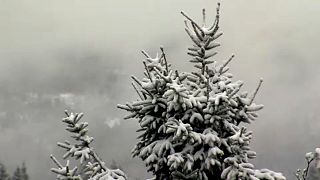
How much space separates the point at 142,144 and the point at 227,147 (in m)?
1.76

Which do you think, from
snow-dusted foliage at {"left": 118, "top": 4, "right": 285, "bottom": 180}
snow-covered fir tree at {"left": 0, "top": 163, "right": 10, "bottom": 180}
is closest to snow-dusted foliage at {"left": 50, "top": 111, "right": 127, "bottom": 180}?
snow-dusted foliage at {"left": 118, "top": 4, "right": 285, "bottom": 180}

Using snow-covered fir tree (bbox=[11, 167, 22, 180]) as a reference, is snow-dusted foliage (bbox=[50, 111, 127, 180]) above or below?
below

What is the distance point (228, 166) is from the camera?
328 inches

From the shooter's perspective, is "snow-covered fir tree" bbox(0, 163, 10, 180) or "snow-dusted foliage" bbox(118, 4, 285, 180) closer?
"snow-dusted foliage" bbox(118, 4, 285, 180)

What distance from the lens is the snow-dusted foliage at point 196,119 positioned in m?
7.85

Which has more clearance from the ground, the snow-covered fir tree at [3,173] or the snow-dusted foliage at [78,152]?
the snow-covered fir tree at [3,173]

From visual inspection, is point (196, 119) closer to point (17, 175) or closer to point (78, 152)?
point (78, 152)

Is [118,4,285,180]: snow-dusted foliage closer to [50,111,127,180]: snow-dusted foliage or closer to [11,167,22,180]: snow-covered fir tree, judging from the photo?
[50,111,127,180]: snow-dusted foliage

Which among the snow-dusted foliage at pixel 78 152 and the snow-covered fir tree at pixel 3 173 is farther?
the snow-covered fir tree at pixel 3 173

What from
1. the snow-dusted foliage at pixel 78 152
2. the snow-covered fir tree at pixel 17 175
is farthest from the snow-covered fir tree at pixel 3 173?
the snow-dusted foliage at pixel 78 152

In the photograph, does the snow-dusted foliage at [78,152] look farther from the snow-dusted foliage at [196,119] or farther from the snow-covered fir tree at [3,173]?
the snow-covered fir tree at [3,173]

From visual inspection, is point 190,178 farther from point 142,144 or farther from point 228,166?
point 142,144

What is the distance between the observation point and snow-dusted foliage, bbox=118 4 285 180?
7848 mm

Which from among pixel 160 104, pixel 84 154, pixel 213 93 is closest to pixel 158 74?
pixel 160 104
